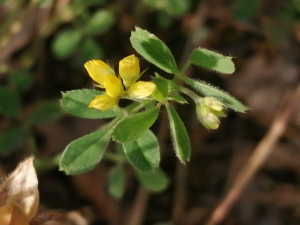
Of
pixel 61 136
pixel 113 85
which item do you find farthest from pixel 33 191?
pixel 61 136

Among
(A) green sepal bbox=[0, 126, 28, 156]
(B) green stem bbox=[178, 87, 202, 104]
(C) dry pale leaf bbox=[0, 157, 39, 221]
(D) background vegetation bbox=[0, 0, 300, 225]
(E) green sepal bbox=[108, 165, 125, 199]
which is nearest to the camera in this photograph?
(B) green stem bbox=[178, 87, 202, 104]

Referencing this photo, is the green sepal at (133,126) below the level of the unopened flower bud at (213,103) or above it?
below

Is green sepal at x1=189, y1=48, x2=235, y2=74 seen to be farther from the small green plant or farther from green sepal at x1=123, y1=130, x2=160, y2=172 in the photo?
green sepal at x1=123, y1=130, x2=160, y2=172

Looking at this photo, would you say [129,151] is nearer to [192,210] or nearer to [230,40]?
[192,210]

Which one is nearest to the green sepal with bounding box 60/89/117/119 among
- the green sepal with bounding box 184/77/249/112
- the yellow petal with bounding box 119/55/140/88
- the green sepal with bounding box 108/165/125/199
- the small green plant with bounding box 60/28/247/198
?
the small green plant with bounding box 60/28/247/198

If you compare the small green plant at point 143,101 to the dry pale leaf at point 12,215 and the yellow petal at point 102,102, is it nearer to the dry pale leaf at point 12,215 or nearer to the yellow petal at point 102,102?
the yellow petal at point 102,102

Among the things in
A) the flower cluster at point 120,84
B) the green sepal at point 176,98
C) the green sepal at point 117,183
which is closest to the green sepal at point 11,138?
the green sepal at point 117,183

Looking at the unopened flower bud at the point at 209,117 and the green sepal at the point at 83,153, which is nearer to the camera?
the unopened flower bud at the point at 209,117
